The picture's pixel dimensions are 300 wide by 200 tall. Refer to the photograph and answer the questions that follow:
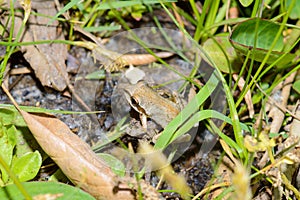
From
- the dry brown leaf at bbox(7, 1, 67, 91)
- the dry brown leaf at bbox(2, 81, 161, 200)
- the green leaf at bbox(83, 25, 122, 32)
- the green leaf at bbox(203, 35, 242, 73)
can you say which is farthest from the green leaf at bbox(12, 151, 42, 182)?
the green leaf at bbox(203, 35, 242, 73)

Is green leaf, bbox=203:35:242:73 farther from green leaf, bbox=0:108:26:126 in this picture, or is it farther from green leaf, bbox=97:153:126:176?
green leaf, bbox=0:108:26:126

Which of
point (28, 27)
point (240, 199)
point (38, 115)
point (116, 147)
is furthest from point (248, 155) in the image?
point (28, 27)

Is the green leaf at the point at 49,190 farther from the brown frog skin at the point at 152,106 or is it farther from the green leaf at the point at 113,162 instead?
the brown frog skin at the point at 152,106

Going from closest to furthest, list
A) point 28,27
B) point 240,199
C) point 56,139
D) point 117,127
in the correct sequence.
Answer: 1. point 240,199
2. point 56,139
3. point 117,127
4. point 28,27

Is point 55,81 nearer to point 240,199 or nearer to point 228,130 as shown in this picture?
point 228,130

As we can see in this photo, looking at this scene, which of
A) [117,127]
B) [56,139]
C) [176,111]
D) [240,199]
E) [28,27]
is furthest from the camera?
[28,27]

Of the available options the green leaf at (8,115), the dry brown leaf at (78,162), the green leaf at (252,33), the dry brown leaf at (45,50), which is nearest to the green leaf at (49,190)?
the dry brown leaf at (78,162)

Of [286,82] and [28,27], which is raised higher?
[28,27]

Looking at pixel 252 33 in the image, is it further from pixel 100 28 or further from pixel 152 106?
pixel 100 28
